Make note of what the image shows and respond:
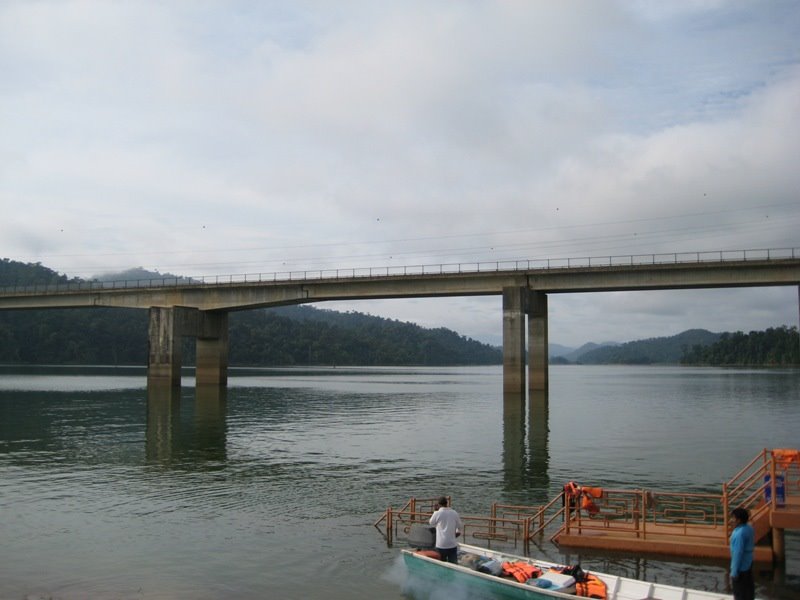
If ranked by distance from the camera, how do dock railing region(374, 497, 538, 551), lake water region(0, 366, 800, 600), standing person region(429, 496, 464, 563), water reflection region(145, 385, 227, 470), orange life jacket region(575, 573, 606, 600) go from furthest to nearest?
1. water reflection region(145, 385, 227, 470)
2. dock railing region(374, 497, 538, 551)
3. lake water region(0, 366, 800, 600)
4. standing person region(429, 496, 464, 563)
5. orange life jacket region(575, 573, 606, 600)

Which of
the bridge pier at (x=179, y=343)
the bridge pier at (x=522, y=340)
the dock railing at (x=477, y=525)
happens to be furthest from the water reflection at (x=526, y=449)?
the bridge pier at (x=179, y=343)

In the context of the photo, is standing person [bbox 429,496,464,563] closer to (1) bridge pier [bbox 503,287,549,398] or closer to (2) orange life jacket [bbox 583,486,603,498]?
(2) orange life jacket [bbox 583,486,603,498]

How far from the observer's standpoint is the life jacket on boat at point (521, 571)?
15.3 m

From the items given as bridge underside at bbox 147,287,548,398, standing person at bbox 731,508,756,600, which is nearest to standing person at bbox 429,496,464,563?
standing person at bbox 731,508,756,600

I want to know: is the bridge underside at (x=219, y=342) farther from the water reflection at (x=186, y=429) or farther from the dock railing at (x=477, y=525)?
the dock railing at (x=477, y=525)

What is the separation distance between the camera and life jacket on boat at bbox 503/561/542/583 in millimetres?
15344

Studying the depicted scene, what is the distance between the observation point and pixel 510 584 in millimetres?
14766

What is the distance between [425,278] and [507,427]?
37.0 meters

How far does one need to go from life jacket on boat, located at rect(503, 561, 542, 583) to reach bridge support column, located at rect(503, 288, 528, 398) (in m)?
63.3

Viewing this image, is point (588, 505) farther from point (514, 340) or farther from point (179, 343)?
point (179, 343)

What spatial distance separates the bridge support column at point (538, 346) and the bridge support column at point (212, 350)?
4055 centimetres

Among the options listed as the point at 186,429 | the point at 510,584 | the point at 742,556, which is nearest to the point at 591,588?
the point at 510,584

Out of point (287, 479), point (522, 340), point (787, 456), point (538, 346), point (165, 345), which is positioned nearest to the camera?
point (787, 456)

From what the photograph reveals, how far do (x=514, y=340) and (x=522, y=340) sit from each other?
1.27m
